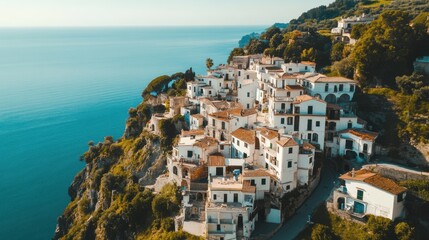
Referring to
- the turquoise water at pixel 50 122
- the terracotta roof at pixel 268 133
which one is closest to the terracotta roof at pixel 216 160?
the terracotta roof at pixel 268 133

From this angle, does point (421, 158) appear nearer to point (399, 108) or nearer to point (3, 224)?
point (399, 108)

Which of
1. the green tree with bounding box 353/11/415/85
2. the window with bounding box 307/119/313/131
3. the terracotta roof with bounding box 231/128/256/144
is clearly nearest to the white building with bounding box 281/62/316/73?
the green tree with bounding box 353/11/415/85

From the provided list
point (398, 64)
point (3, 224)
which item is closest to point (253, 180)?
point (398, 64)

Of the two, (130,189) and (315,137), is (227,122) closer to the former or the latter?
(315,137)

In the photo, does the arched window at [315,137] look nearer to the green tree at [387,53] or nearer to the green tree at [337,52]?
the green tree at [387,53]

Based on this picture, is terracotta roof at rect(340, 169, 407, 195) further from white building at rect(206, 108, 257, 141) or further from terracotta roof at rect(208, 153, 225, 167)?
white building at rect(206, 108, 257, 141)

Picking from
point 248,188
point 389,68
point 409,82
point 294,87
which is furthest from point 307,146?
point 389,68
